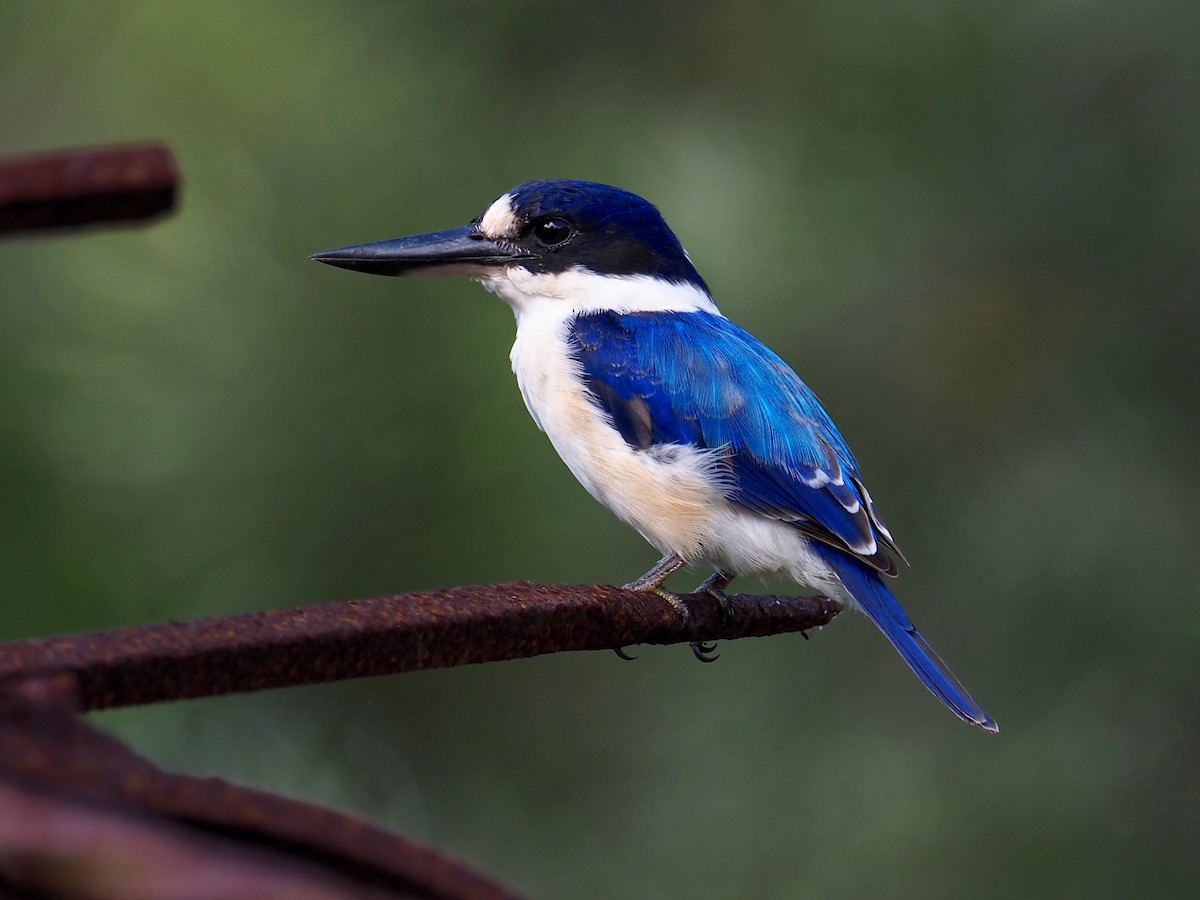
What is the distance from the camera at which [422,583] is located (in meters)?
2.55

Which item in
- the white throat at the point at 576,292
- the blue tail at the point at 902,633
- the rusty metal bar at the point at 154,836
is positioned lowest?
the blue tail at the point at 902,633

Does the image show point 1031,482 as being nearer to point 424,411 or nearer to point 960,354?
point 960,354

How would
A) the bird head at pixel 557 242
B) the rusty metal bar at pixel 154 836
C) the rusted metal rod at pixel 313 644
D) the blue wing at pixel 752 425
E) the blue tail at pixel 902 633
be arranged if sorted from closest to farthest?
1. the rusty metal bar at pixel 154 836
2. the rusted metal rod at pixel 313 644
3. the blue tail at pixel 902 633
4. the blue wing at pixel 752 425
5. the bird head at pixel 557 242

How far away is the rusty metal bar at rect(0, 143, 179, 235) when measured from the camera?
14.8 inches

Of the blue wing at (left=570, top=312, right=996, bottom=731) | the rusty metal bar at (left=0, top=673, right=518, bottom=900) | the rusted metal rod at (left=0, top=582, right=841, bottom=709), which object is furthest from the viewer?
the blue wing at (left=570, top=312, right=996, bottom=731)

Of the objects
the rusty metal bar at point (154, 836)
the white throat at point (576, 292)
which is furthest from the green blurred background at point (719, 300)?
the rusty metal bar at point (154, 836)

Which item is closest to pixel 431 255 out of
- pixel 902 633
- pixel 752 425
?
pixel 752 425

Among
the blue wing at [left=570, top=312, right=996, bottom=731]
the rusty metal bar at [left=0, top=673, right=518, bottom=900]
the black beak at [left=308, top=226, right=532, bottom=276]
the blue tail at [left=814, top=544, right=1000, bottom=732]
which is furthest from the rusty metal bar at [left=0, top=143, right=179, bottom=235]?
the blue wing at [left=570, top=312, right=996, bottom=731]

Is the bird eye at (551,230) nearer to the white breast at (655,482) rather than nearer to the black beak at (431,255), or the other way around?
the black beak at (431,255)

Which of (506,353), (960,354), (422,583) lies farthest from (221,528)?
(960,354)

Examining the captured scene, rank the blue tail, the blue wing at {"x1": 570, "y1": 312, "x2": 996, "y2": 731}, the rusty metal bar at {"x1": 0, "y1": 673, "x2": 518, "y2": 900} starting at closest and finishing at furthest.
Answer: the rusty metal bar at {"x1": 0, "y1": 673, "x2": 518, "y2": 900}, the blue tail, the blue wing at {"x1": 570, "y1": 312, "x2": 996, "y2": 731}

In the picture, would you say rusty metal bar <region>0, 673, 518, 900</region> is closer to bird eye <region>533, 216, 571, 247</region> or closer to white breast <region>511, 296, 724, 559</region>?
white breast <region>511, 296, 724, 559</region>

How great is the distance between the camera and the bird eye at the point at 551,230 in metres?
2.33

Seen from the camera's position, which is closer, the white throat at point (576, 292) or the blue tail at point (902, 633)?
the blue tail at point (902, 633)
